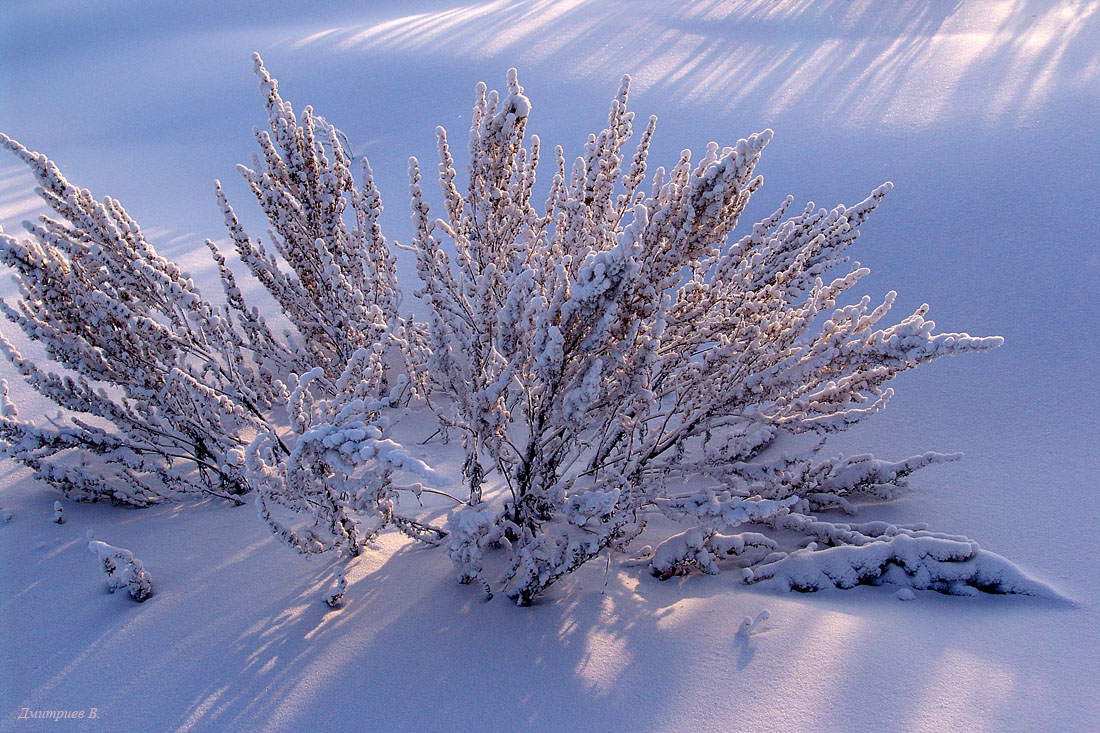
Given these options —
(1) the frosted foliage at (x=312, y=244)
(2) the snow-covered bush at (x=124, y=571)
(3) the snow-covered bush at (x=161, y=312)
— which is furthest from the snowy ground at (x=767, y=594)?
(1) the frosted foliage at (x=312, y=244)

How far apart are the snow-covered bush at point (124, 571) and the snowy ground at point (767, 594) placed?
0.05m

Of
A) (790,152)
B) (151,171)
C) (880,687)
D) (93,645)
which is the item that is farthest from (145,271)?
(151,171)

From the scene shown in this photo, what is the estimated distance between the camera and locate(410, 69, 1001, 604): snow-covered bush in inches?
68.9

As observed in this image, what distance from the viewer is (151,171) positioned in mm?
7535

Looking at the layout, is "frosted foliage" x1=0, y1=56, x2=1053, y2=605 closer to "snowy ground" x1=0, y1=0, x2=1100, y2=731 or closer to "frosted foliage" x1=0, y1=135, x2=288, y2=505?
"frosted foliage" x1=0, y1=135, x2=288, y2=505

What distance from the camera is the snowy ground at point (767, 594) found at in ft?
5.28

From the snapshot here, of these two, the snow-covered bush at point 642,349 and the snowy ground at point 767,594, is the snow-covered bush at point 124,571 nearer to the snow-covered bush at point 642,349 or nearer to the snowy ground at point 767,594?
the snowy ground at point 767,594

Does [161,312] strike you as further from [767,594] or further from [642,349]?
[767,594]

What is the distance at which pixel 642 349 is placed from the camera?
72.5 inches

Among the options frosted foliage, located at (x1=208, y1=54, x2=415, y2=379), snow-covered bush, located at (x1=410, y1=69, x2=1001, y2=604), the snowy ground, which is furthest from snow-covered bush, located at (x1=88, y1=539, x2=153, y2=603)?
frosted foliage, located at (x1=208, y1=54, x2=415, y2=379)

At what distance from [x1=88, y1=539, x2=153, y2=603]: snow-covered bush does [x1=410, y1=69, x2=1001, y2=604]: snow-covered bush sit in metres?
1.04

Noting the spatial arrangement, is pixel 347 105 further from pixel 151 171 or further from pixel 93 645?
→ pixel 93 645

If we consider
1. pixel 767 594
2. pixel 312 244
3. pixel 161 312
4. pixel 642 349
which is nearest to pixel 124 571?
pixel 161 312

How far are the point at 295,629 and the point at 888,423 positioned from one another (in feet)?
9.54
